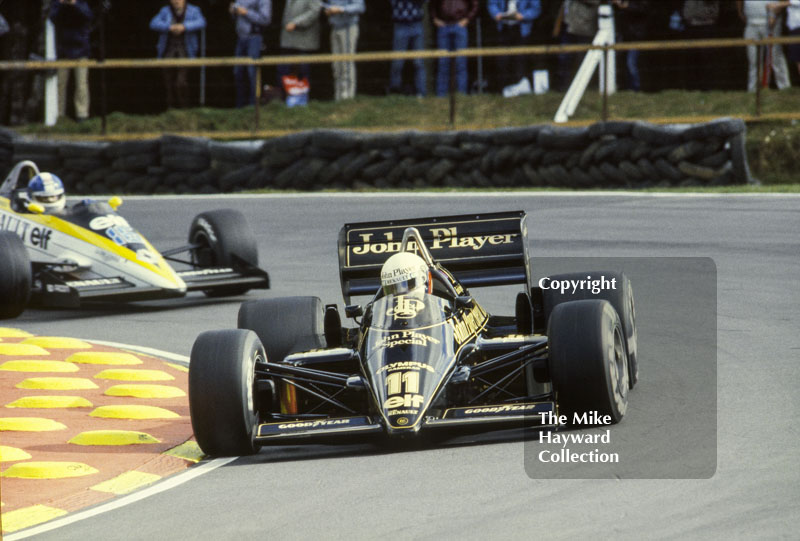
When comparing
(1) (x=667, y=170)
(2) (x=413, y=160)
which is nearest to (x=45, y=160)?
(2) (x=413, y=160)

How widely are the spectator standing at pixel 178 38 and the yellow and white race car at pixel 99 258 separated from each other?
7643 mm

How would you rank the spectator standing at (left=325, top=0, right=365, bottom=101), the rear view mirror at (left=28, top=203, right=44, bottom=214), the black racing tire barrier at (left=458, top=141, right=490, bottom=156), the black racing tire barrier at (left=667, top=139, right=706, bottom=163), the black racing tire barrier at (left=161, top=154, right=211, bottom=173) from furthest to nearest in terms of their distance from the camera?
the spectator standing at (left=325, top=0, right=365, bottom=101)
the black racing tire barrier at (left=161, top=154, right=211, bottom=173)
the black racing tire barrier at (left=458, top=141, right=490, bottom=156)
the black racing tire barrier at (left=667, top=139, right=706, bottom=163)
the rear view mirror at (left=28, top=203, right=44, bottom=214)

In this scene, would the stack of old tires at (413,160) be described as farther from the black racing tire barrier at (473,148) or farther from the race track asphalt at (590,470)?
the race track asphalt at (590,470)

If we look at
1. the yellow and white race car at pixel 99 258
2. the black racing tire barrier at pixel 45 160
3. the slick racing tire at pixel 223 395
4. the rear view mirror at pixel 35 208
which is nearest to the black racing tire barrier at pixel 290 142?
the black racing tire barrier at pixel 45 160

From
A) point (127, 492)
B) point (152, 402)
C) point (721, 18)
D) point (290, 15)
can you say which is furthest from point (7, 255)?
point (721, 18)

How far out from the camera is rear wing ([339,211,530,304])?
9.34m

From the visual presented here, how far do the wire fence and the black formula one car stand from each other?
10411 mm

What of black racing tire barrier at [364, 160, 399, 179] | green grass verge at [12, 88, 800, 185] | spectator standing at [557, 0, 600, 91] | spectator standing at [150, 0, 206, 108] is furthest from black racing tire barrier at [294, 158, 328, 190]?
spectator standing at [557, 0, 600, 91]

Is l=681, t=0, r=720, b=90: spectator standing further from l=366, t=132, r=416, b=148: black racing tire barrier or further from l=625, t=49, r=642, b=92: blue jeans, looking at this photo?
l=366, t=132, r=416, b=148: black racing tire barrier

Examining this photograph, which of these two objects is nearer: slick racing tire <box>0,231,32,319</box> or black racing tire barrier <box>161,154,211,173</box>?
slick racing tire <box>0,231,32,319</box>

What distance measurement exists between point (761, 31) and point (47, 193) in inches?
398

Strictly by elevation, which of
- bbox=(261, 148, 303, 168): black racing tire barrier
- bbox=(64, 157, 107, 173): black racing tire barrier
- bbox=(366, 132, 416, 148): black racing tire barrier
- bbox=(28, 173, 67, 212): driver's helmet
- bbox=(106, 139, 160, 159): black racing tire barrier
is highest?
bbox=(28, 173, 67, 212): driver's helmet

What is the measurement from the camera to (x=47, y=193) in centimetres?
1329

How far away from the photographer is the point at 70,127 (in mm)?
22062
